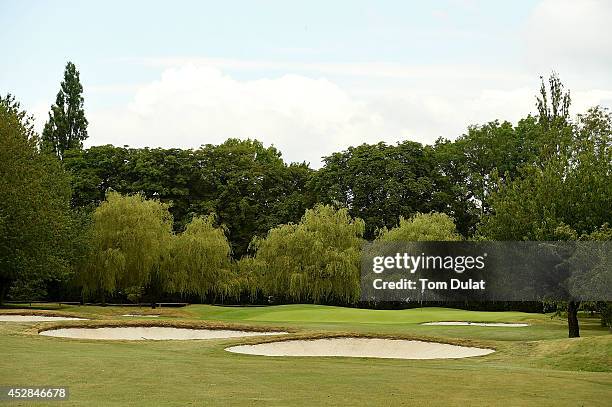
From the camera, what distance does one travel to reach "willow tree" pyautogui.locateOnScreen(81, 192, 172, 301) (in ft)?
164

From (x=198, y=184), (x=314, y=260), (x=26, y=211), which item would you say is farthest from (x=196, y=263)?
(x=198, y=184)

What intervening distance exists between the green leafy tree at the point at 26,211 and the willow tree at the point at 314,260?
572 inches

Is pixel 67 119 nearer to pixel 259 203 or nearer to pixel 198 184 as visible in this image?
pixel 198 184

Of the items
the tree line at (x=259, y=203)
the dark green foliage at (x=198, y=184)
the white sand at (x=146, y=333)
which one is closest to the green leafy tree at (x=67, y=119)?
the tree line at (x=259, y=203)

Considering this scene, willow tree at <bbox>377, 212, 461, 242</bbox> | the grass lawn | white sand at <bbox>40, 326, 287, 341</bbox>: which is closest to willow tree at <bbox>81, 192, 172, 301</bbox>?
willow tree at <bbox>377, 212, 461, 242</bbox>

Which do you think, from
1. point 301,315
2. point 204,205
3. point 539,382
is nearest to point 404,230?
point 301,315

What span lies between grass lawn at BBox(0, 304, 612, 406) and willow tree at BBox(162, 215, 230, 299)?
1075 inches

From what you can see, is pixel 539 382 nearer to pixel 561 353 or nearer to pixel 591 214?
pixel 561 353

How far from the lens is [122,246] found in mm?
50688

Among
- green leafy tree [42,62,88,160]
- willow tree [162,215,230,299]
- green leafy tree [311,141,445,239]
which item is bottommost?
willow tree [162,215,230,299]

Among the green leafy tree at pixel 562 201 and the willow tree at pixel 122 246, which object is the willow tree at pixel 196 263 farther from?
the green leafy tree at pixel 562 201

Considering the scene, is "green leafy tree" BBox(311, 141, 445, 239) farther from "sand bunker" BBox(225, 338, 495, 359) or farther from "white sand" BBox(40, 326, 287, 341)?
"sand bunker" BBox(225, 338, 495, 359)

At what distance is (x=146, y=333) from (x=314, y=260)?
1019 inches

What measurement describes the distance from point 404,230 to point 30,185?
83.2 ft
